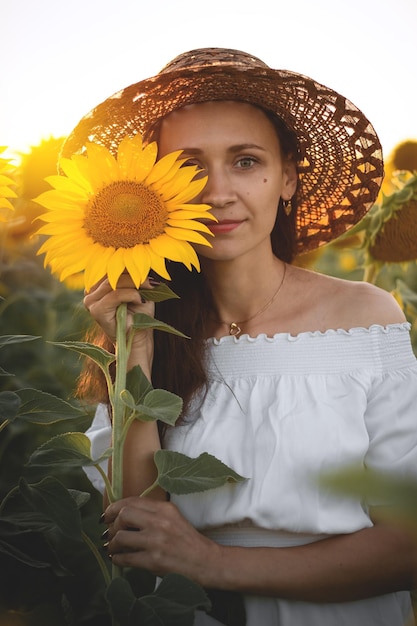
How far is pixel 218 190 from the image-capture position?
1.46 m

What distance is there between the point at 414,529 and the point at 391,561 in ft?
3.63

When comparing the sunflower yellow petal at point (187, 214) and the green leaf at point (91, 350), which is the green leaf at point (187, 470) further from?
the sunflower yellow petal at point (187, 214)

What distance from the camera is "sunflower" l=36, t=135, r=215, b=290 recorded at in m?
1.00

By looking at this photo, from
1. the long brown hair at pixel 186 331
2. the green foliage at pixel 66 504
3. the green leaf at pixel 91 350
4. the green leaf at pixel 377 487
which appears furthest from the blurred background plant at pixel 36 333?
the green leaf at pixel 377 487

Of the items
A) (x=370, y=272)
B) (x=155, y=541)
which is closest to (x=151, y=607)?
(x=155, y=541)

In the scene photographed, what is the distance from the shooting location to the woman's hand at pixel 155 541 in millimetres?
1156

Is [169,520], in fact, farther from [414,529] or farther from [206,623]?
[414,529]

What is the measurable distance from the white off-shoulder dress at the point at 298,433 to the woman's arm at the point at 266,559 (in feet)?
0.13

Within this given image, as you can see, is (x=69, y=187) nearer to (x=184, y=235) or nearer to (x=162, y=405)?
(x=184, y=235)

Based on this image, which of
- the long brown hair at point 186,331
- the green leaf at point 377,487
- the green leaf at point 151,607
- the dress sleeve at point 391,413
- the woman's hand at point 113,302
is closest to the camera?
the green leaf at point 377,487

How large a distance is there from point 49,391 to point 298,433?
2.97ft

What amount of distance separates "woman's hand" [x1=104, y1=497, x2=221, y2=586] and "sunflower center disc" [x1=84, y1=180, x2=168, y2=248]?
404 millimetres

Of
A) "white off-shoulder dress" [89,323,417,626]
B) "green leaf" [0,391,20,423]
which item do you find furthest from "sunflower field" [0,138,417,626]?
"white off-shoulder dress" [89,323,417,626]

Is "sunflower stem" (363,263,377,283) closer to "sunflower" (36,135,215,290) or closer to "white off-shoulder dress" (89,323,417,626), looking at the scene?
"white off-shoulder dress" (89,323,417,626)
